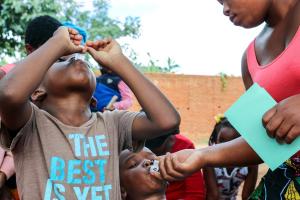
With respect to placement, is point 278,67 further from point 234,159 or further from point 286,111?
point 234,159

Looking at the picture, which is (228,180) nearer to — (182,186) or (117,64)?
(182,186)

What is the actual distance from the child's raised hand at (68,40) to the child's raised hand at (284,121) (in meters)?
0.88

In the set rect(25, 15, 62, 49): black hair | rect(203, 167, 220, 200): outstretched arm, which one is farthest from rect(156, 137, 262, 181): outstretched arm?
rect(203, 167, 220, 200): outstretched arm

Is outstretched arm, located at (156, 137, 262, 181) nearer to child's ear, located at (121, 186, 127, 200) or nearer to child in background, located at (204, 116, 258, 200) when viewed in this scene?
child's ear, located at (121, 186, 127, 200)

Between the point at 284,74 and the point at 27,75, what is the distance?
0.94 metres

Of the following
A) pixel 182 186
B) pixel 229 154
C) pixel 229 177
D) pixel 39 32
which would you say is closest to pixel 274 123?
pixel 229 154

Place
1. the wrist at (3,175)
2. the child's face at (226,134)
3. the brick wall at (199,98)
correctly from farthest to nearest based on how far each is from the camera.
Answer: the brick wall at (199,98), the child's face at (226,134), the wrist at (3,175)

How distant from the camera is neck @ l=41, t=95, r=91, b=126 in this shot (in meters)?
2.15

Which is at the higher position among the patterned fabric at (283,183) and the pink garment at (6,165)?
the patterned fabric at (283,183)

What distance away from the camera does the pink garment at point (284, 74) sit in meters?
1.65

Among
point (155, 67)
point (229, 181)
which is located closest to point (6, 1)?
point (155, 67)

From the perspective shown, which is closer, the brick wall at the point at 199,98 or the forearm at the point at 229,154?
the forearm at the point at 229,154

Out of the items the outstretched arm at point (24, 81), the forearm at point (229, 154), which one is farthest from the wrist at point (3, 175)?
the forearm at point (229, 154)

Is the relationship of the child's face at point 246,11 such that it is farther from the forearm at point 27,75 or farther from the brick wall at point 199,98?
the brick wall at point 199,98
